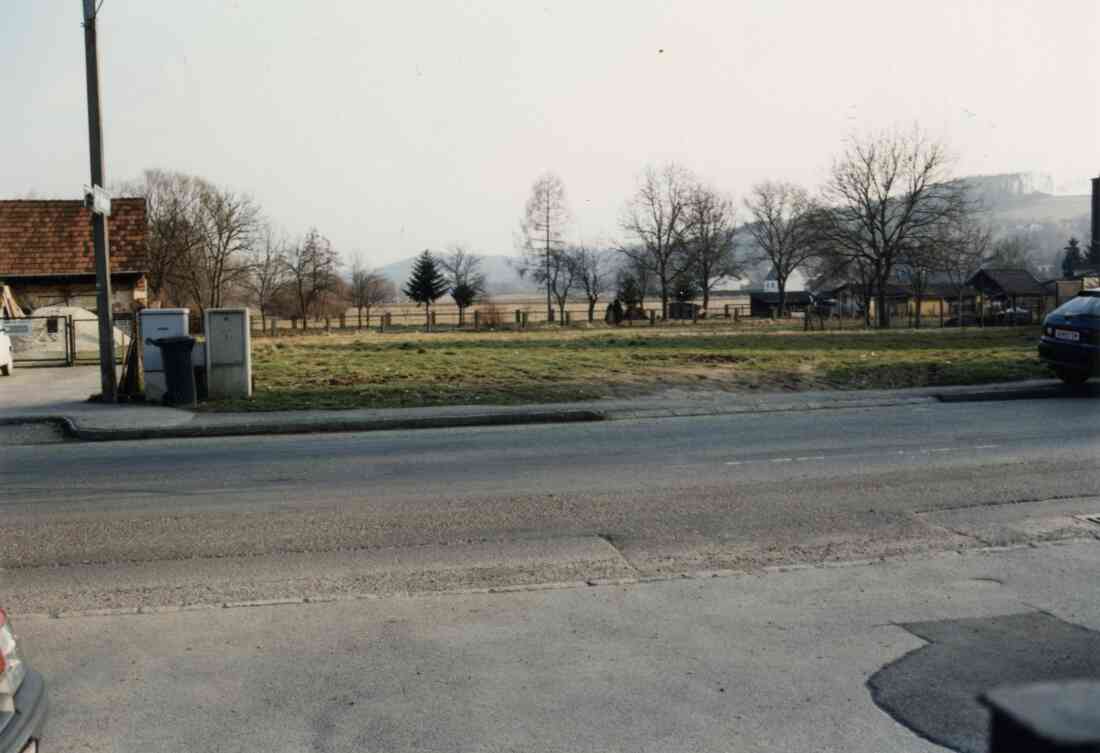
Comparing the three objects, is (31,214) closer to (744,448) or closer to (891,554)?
(744,448)

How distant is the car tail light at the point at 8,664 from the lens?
3.37 m

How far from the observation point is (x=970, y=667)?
515 cm

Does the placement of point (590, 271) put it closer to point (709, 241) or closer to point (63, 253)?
point (709, 241)

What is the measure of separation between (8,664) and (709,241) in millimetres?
93716

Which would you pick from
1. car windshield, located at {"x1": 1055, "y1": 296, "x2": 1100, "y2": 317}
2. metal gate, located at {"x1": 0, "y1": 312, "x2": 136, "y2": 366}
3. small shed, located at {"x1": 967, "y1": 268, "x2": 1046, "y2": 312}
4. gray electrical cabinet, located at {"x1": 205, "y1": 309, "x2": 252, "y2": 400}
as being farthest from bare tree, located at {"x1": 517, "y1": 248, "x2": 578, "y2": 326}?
gray electrical cabinet, located at {"x1": 205, "y1": 309, "x2": 252, "y2": 400}

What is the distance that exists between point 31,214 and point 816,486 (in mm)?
33659

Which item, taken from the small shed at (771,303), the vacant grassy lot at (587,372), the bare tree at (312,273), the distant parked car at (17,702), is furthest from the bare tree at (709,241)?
the distant parked car at (17,702)

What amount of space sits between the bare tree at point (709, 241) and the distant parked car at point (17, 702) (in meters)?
87.6

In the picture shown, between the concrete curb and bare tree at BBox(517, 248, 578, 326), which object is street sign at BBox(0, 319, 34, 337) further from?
bare tree at BBox(517, 248, 578, 326)

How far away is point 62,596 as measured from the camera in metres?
6.62

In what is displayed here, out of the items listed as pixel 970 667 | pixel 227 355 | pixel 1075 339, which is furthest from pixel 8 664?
pixel 1075 339

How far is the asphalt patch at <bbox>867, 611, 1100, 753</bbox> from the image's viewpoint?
451 centimetres

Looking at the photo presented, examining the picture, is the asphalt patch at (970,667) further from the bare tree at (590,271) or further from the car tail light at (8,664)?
the bare tree at (590,271)

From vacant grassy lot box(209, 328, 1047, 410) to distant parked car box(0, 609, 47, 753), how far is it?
1282 centimetres
